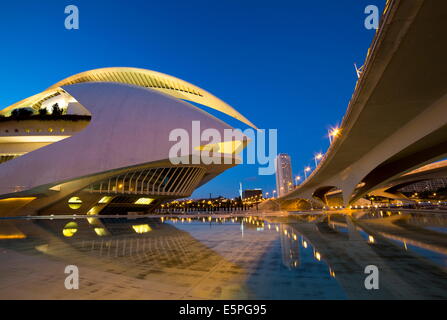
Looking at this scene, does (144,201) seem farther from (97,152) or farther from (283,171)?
(283,171)

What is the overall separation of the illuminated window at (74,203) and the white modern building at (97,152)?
0.11 m

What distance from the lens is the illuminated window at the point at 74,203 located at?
27.8 metres

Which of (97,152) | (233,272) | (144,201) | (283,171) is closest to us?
(233,272)

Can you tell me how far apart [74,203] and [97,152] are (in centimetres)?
795

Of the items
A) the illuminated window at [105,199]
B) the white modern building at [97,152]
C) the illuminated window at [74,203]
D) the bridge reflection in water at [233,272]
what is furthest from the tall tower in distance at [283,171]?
the bridge reflection in water at [233,272]

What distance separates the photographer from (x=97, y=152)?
26297 millimetres

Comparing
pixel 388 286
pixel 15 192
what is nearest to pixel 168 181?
pixel 15 192

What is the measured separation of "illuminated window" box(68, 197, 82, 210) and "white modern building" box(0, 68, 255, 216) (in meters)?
0.11

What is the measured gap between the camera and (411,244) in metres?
6.52

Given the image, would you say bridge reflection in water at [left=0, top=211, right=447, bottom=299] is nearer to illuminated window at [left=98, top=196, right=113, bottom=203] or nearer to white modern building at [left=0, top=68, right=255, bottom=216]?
white modern building at [left=0, top=68, right=255, bottom=216]

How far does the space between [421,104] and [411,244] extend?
616 centimetres

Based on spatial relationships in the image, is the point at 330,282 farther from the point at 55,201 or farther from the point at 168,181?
the point at 55,201

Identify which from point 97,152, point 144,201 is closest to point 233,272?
point 97,152

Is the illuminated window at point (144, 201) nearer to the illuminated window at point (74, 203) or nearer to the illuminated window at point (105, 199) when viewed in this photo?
the illuminated window at point (105, 199)
